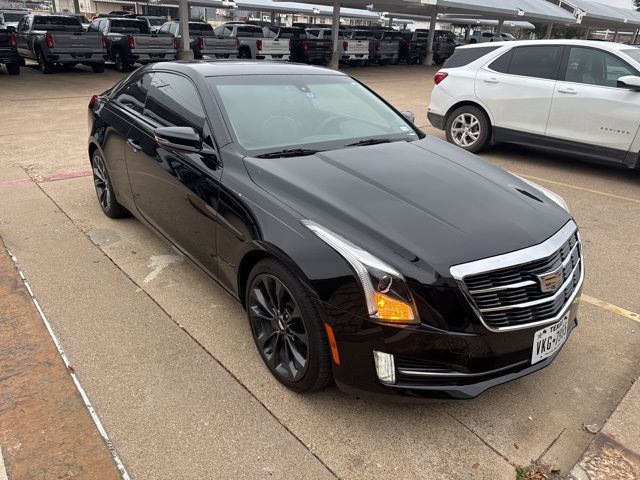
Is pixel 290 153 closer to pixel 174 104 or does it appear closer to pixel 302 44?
pixel 174 104

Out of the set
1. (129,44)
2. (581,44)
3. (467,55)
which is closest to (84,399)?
(581,44)

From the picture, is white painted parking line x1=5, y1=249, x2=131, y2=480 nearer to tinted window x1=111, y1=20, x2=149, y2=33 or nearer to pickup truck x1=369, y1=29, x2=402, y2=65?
tinted window x1=111, y1=20, x2=149, y2=33

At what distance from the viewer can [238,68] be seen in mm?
3682

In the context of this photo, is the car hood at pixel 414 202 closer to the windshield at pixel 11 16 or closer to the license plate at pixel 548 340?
the license plate at pixel 548 340

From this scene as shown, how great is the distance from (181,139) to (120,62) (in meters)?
16.4

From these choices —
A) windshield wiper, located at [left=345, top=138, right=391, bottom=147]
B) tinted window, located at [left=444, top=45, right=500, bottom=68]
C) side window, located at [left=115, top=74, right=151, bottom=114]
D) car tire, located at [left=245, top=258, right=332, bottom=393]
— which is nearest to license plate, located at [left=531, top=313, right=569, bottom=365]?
car tire, located at [left=245, top=258, right=332, bottom=393]

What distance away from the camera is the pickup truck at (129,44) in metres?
16.5

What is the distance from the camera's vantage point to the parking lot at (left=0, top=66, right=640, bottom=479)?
91.4 inches

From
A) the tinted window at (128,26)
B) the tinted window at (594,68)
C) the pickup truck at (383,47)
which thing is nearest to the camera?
the tinted window at (594,68)

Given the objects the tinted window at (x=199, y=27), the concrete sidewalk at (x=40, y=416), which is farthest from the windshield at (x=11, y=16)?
the concrete sidewalk at (x=40, y=416)

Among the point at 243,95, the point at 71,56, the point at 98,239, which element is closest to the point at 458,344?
the point at 243,95

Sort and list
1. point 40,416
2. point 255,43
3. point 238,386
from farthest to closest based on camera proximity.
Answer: point 255,43 → point 238,386 → point 40,416

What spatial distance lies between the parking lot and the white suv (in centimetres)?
203

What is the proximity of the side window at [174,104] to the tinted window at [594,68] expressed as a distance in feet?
17.9
